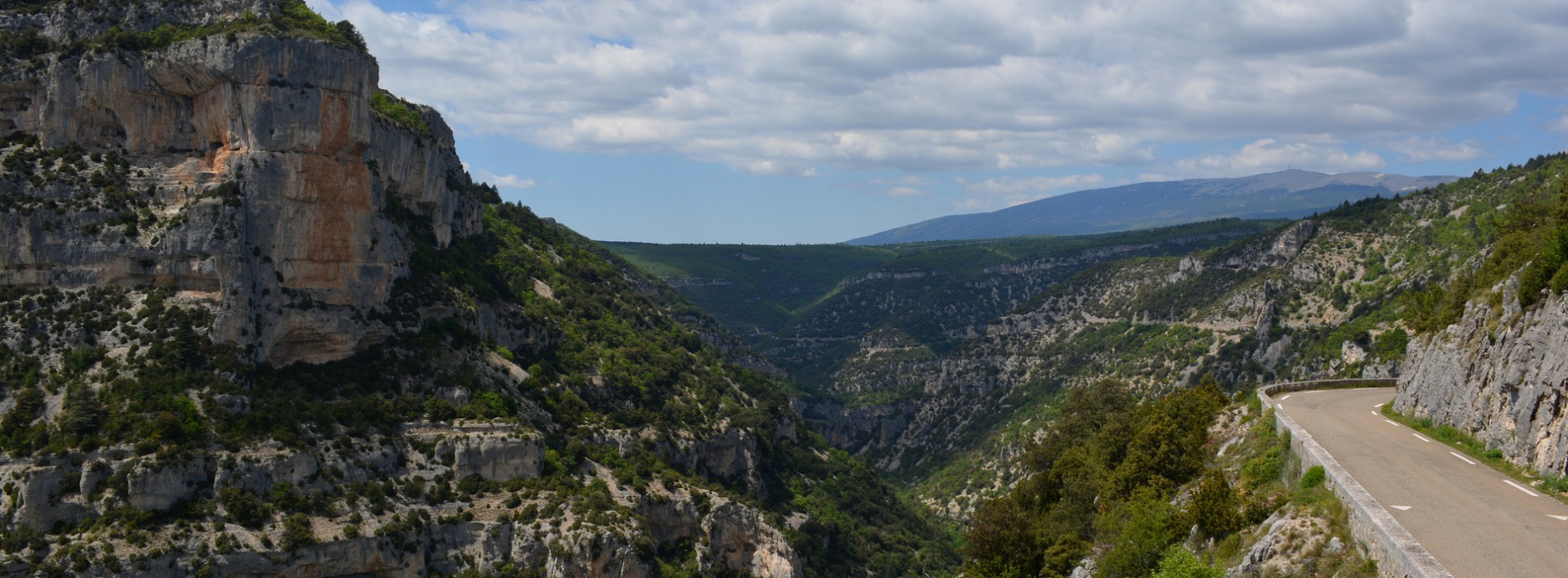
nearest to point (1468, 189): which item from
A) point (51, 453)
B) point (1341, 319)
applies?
point (1341, 319)

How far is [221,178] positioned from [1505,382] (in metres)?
56.7

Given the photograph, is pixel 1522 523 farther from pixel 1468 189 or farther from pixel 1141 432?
pixel 1468 189

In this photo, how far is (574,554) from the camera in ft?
185

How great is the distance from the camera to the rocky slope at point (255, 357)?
161ft

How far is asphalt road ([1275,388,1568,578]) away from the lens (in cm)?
1917

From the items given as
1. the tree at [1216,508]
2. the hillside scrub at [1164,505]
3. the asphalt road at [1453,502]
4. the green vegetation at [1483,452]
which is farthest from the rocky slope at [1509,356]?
the tree at [1216,508]

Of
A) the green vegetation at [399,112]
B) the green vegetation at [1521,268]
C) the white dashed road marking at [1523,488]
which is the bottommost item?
the white dashed road marking at [1523,488]

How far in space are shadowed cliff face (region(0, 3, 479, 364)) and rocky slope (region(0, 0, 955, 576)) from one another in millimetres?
133

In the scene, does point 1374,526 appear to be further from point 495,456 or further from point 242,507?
point 495,456

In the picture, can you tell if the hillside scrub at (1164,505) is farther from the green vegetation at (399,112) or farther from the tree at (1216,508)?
the green vegetation at (399,112)

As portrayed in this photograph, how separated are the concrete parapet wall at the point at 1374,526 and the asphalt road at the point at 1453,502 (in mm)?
692

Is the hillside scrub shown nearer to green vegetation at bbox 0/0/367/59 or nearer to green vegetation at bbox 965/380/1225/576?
green vegetation at bbox 965/380/1225/576

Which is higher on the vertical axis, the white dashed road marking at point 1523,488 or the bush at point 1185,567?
the white dashed road marking at point 1523,488

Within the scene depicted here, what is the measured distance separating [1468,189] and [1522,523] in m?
93.4
